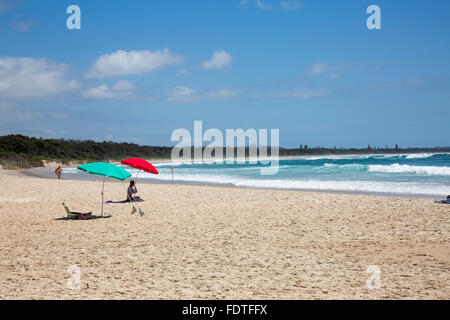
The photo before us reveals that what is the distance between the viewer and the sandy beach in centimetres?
509

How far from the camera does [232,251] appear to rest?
7094 millimetres

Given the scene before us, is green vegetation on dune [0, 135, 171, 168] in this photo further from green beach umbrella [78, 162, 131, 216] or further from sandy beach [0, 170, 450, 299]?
sandy beach [0, 170, 450, 299]

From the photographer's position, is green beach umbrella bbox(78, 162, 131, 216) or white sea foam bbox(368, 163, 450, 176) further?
white sea foam bbox(368, 163, 450, 176)

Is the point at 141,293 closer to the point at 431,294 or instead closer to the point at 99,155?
the point at 431,294

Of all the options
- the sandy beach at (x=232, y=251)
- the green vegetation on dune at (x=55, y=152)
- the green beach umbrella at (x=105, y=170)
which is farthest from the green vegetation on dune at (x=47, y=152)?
the sandy beach at (x=232, y=251)

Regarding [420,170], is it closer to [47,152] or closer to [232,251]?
[232,251]

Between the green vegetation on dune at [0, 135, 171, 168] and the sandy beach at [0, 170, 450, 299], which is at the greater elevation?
the green vegetation on dune at [0, 135, 171, 168]

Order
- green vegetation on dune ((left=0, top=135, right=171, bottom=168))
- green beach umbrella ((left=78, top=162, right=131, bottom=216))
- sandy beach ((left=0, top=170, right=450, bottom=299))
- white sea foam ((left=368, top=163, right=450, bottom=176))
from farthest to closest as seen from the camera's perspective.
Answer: green vegetation on dune ((left=0, top=135, right=171, bottom=168)) → white sea foam ((left=368, top=163, right=450, bottom=176)) → green beach umbrella ((left=78, top=162, right=131, bottom=216)) → sandy beach ((left=0, top=170, right=450, bottom=299))

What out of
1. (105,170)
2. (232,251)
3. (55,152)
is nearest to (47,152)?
(55,152)

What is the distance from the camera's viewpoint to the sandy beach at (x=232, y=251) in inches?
201

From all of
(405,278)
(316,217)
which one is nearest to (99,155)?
(316,217)

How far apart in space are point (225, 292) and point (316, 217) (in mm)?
6065

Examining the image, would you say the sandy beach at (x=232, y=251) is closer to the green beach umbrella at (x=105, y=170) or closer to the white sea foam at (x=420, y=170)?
the green beach umbrella at (x=105, y=170)

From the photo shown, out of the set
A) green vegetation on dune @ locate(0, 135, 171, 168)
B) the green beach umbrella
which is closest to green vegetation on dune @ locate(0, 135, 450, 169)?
green vegetation on dune @ locate(0, 135, 171, 168)
